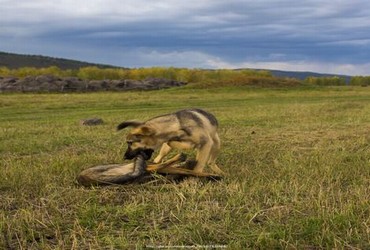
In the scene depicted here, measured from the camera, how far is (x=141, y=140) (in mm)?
9258

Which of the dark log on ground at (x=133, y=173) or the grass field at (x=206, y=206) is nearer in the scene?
the grass field at (x=206, y=206)

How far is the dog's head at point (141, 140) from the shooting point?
9203 mm

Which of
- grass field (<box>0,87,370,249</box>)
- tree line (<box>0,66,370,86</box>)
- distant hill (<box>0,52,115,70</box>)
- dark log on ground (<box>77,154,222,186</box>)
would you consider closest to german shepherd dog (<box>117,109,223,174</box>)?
dark log on ground (<box>77,154,222,186</box>)

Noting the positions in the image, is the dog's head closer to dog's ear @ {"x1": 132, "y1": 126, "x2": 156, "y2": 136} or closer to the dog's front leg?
dog's ear @ {"x1": 132, "y1": 126, "x2": 156, "y2": 136}

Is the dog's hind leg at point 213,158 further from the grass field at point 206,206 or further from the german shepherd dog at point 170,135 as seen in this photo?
the grass field at point 206,206

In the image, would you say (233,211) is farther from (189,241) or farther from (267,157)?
(267,157)

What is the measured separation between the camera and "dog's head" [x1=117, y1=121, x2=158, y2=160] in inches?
362

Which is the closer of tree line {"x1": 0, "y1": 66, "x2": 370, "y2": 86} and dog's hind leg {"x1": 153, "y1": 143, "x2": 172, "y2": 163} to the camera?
dog's hind leg {"x1": 153, "y1": 143, "x2": 172, "y2": 163}

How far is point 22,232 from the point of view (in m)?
5.67

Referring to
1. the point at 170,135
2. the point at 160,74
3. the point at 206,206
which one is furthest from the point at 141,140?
the point at 160,74

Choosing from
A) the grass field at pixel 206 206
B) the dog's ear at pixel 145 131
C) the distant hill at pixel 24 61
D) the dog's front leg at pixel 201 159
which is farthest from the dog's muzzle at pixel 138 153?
the distant hill at pixel 24 61

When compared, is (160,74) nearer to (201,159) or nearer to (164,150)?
(164,150)

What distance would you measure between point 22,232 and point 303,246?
117 inches

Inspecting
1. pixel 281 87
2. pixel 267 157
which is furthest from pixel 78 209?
pixel 281 87
